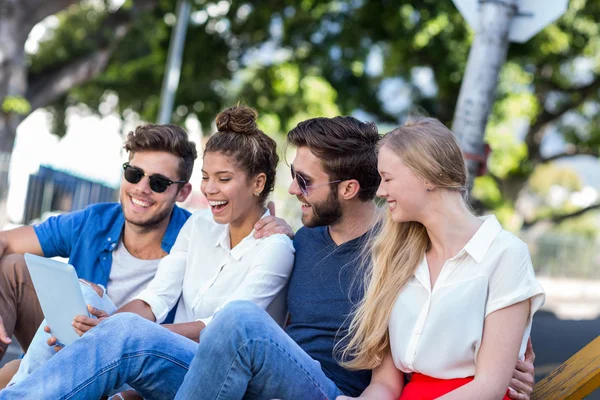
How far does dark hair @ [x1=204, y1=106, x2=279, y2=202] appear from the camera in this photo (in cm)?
401

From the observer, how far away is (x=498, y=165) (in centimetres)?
2197

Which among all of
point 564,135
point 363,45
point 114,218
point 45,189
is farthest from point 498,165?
point 114,218

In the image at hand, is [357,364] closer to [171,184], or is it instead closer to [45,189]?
[171,184]

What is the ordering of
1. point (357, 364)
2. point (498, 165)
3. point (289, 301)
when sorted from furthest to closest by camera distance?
1. point (498, 165)
2. point (289, 301)
3. point (357, 364)

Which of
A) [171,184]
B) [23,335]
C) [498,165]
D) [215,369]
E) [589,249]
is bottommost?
[589,249]

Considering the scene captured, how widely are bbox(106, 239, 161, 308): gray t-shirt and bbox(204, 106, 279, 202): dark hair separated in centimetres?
76

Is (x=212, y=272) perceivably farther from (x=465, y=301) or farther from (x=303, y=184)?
(x=465, y=301)

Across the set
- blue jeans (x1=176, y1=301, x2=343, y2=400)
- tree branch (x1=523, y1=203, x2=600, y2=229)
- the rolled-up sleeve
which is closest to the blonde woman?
blue jeans (x1=176, y1=301, x2=343, y2=400)

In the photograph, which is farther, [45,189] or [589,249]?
[589,249]

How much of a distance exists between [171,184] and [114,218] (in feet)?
1.39

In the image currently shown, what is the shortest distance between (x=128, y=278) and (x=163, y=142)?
0.73 m

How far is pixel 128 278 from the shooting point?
4.44 m

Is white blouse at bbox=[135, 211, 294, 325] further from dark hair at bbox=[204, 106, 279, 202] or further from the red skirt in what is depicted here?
A: the red skirt

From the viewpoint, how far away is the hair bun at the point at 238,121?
4.02 metres
